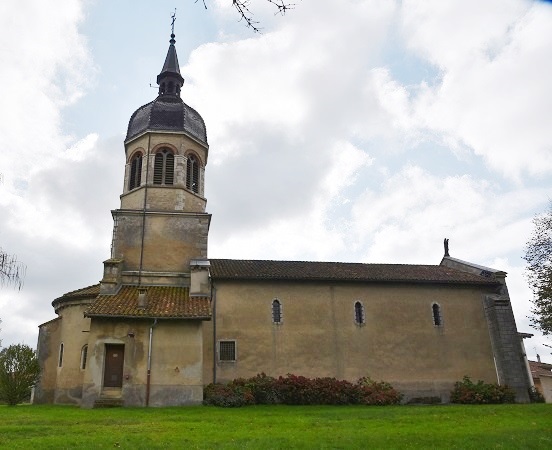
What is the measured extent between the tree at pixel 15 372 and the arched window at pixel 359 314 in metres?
15.0

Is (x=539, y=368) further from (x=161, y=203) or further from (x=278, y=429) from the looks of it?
(x=278, y=429)

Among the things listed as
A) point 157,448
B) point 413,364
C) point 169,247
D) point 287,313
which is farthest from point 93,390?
point 413,364

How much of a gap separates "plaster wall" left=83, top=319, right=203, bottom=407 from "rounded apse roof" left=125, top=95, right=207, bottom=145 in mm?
10525

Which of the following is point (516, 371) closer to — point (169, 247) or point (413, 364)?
point (413, 364)

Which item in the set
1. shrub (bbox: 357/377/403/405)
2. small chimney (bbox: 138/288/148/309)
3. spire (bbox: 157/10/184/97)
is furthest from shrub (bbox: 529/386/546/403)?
spire (bbox: 157/10/184/97)

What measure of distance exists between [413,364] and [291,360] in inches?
248

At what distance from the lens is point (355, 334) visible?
83.4 feet

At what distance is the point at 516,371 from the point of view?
25.8 metres

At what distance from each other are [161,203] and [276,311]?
786 centimetres

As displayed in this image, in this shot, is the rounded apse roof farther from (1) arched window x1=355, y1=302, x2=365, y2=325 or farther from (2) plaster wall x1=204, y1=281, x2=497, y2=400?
(1) arched window x1=355, y1=302, x2=365, y2=325

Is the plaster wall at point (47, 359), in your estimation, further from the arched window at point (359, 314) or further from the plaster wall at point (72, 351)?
the arched window at point (359, 314)

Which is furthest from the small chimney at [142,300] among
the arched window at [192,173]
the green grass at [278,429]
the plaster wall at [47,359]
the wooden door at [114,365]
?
the arched window at [192,173]

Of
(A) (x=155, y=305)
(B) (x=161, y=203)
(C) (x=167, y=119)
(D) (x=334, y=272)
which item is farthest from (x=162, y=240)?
(D) (x=334, y=272)

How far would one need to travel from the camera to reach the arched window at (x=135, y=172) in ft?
86.0
